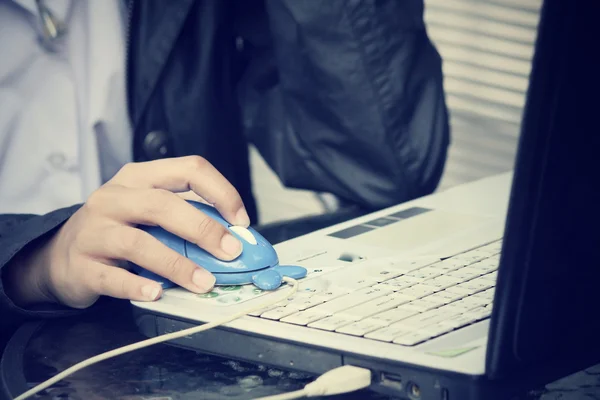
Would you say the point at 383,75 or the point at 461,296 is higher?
the point at 383,75

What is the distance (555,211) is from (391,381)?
160mm

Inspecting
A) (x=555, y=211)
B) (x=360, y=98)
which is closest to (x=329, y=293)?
(x=555, y=211)

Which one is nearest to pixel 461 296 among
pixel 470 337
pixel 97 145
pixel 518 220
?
pixel 470 337

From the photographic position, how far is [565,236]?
51cm

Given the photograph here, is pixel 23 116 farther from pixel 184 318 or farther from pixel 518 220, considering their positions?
pixel 518 220

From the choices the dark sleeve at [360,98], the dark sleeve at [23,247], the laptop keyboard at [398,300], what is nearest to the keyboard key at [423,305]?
the laptop keyboard at [398,300]

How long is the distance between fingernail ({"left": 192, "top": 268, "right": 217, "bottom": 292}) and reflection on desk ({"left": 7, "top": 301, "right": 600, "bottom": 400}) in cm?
5

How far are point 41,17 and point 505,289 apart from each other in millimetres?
783

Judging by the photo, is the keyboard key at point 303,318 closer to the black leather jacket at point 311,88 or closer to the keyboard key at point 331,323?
the keyboard key at point 331,323

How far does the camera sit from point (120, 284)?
0.70 meters

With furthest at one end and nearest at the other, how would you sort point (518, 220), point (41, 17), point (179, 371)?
point (41, 17) → point (179, 371) → point (518, 220)

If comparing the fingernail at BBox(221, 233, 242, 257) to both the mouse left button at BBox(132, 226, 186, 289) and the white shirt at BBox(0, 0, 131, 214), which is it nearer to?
the mouse left button at BBox(132, 226, 186, 289)

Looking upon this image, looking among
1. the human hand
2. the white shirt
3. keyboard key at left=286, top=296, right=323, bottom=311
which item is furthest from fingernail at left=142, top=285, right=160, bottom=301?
the white shirt

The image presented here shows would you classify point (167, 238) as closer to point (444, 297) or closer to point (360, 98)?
point (444, 297)
